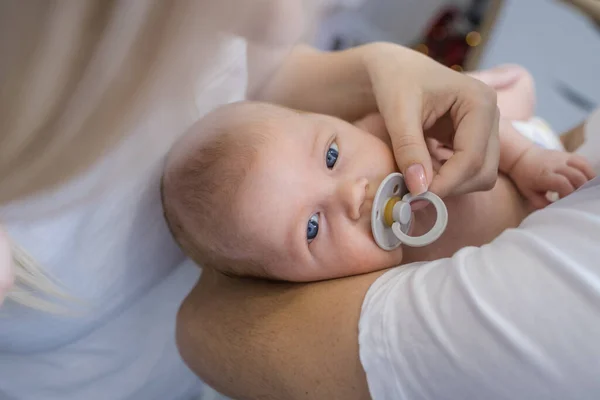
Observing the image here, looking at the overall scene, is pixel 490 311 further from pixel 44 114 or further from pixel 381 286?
pixel 44 114

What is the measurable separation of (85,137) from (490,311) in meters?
0.39

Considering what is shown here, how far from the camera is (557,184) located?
0.73 m

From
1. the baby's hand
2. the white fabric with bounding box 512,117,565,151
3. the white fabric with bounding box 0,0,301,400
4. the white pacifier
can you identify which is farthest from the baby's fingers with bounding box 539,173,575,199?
the white fabric with bounding box 0,0,301,400

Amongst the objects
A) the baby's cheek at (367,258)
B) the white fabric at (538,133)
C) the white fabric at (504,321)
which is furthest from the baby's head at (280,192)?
the white fabric at (538,133)

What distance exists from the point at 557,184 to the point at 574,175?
0.09 feet

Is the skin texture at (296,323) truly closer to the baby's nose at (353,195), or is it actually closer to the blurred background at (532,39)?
the baby's nose at (353,195)

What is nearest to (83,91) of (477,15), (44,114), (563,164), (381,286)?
(44,114)

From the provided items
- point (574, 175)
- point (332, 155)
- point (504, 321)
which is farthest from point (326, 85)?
point (504, 321)

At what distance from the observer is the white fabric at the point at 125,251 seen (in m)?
0.47

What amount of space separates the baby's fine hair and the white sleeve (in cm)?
25

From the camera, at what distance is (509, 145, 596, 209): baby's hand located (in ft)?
2.39

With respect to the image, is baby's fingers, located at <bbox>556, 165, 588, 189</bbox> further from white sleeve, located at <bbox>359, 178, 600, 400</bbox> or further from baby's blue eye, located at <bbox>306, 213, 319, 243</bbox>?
baby's blue eye, located at <bbox>306, 213, 319, 243</bbox>

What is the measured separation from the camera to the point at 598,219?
448 millimetres

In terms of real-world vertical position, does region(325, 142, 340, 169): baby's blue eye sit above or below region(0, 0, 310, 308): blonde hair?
below
